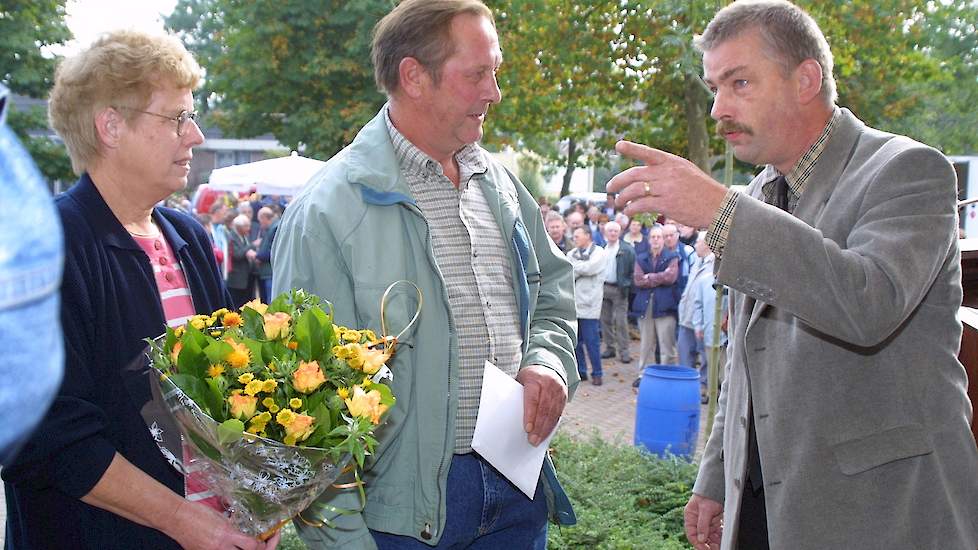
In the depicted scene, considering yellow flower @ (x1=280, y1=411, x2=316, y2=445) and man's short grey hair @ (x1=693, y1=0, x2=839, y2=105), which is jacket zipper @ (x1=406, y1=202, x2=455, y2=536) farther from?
man's short grey hair @ (x1=693, y1=0, x2=839, y2=105)

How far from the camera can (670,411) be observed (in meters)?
7.36

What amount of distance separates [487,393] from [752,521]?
942mm

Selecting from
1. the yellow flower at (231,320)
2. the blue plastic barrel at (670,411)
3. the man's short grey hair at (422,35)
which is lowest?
the blue plastic barrel at (670,411)

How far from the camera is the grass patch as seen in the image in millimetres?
4730

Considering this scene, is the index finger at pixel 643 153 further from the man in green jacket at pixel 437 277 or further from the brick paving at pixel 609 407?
the brick paving at pixel 609 407

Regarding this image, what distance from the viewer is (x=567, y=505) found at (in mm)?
2830

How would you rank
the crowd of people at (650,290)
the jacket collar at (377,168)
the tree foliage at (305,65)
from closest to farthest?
the jacket collar at (377,168) → the crowd of people at (650,290) → the tree foliage at (305,65)

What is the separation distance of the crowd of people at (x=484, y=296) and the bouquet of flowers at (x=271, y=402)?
216 millimetres

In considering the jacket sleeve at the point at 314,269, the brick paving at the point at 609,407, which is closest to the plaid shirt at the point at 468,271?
the jacket sleeve at the point at 314,269

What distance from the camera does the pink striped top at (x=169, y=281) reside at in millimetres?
2398

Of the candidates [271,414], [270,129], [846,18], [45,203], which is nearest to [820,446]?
[271,414]

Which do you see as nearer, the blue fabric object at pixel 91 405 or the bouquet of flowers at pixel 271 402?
the bouquet of flowers at pixel 271 402

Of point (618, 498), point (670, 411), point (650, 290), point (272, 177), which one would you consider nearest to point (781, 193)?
point (618, 498)

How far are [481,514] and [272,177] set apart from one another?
15892mm
